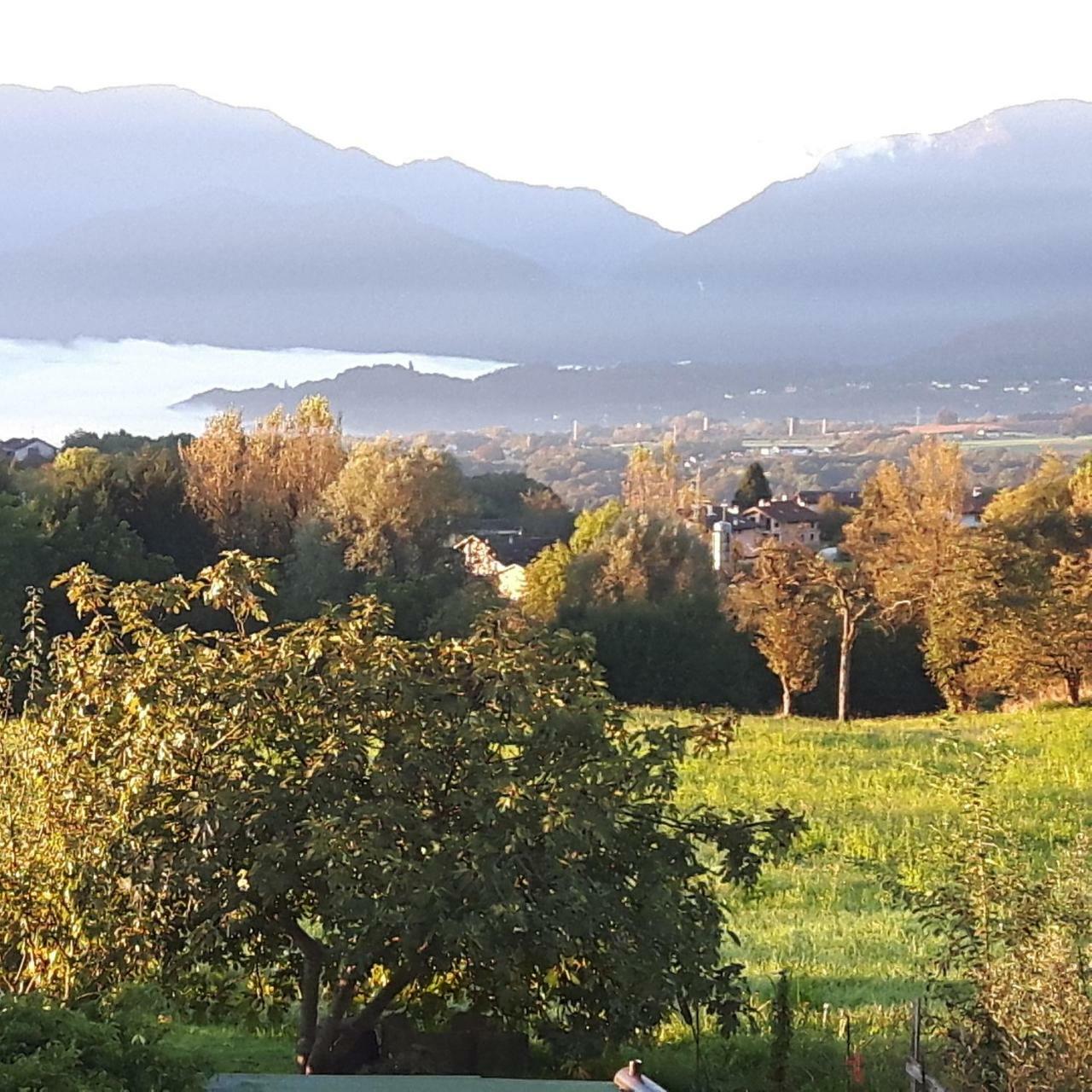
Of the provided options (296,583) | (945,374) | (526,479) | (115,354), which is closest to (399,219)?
(945,374)

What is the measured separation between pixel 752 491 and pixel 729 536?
53.0 feet

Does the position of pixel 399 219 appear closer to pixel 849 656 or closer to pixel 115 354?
pixel 115 354

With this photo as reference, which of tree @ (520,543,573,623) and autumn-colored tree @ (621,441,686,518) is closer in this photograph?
tree @ (520,543,573,623)

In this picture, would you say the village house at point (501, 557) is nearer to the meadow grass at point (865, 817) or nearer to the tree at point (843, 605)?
the tree at point (843, 605)

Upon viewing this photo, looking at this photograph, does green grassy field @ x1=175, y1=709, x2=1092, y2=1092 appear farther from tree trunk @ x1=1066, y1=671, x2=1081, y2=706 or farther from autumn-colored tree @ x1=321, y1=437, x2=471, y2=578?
autumn-colored tree @ x1=321, y1=437, x2=471, y2=578

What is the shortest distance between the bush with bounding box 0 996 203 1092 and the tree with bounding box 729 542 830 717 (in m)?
28.1

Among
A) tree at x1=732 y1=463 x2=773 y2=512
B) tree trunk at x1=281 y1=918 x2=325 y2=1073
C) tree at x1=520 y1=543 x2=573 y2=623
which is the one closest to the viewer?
tree trunk at x1=281 y1=918 x2=325 y2=1073

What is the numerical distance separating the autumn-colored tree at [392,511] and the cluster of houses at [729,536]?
3.98 ft

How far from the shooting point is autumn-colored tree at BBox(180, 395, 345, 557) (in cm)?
3869

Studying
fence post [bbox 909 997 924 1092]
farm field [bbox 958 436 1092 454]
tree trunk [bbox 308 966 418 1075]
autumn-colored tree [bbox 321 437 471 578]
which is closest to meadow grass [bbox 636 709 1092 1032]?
fence post [bbox 909 997 924 1092]

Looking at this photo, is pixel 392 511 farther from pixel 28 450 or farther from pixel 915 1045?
pixel 915 1045

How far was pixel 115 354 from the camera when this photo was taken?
86812mm

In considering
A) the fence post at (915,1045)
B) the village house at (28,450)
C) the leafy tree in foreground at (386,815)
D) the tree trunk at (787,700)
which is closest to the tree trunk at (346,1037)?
the leafy tree in foreground at (386,815)

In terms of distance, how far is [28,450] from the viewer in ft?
173
